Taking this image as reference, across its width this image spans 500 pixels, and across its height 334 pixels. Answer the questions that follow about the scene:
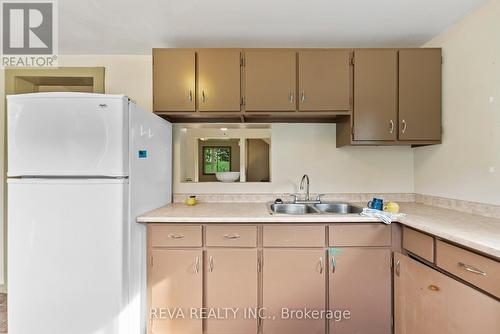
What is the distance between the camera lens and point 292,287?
184 cm

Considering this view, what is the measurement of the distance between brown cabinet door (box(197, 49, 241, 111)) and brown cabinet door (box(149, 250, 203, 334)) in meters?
1.21

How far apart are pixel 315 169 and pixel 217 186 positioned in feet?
3.24

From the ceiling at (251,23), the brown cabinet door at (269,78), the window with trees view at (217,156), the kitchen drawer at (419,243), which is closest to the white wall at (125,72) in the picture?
the ceiling at (251,23)

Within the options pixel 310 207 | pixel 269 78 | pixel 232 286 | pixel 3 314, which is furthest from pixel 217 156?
pixel 3 314

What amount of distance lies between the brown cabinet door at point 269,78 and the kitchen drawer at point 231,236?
971 millimetres

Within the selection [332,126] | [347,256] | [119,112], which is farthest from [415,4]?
[119,112]

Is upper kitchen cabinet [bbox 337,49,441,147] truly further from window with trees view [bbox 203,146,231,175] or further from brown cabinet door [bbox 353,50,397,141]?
window with trees view [bbox 203,146,231,175]

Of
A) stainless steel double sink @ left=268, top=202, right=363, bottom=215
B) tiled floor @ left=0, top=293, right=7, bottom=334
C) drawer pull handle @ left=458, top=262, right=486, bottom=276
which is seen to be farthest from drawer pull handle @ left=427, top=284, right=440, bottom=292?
tiled floor @ left=0, top=293, right=7, bottom=334

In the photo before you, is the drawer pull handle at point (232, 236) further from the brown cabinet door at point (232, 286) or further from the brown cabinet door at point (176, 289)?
the brown cabinet door at point (176, 289)

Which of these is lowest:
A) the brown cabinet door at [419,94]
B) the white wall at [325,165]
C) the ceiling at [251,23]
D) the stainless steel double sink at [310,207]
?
the stainless steel double sink at [310,207]

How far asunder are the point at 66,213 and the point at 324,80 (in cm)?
209

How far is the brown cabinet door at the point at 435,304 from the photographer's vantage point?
3.83ft

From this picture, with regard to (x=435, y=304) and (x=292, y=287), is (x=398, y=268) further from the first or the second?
(x=292, y=287)

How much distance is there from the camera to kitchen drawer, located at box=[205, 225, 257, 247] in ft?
6.03
